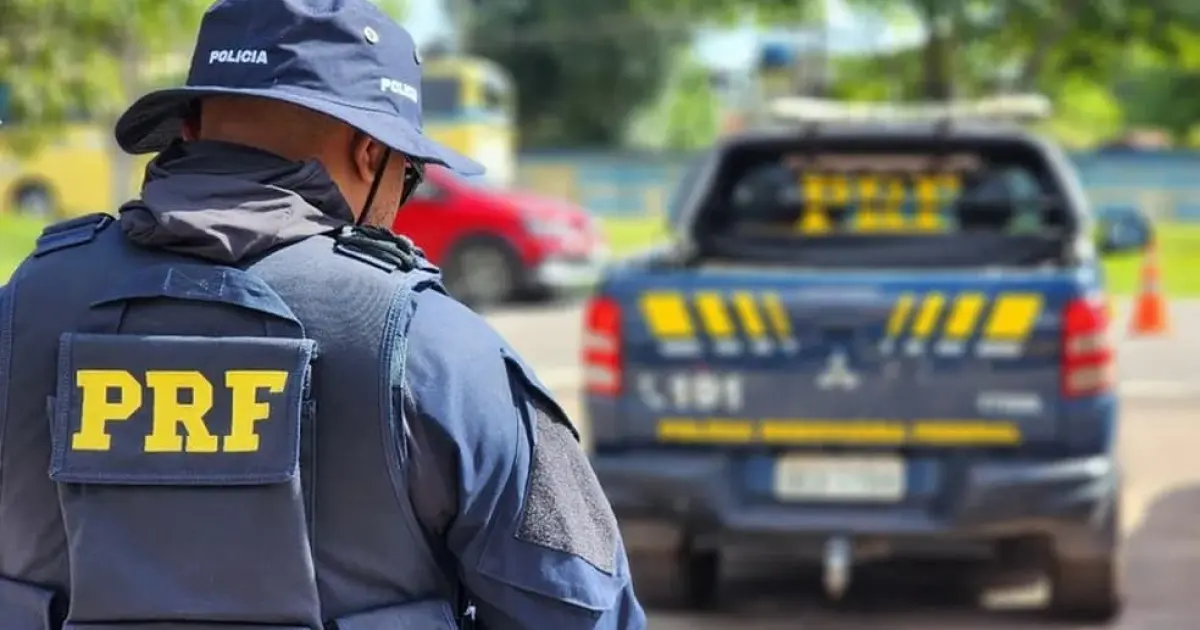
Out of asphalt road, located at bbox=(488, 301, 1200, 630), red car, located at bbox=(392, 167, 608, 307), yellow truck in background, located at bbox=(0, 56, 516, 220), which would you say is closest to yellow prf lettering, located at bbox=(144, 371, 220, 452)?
asphalt road, located at bbox=(488, 301, 1200, 630)

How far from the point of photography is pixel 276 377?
1.90 meters

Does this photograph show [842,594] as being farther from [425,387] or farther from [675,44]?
[675,44]

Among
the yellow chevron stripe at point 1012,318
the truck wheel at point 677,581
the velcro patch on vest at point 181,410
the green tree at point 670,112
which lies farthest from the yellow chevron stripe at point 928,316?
the green tree at point 670,112

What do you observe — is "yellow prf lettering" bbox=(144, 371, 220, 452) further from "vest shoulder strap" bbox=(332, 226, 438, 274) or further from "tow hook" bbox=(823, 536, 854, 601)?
"tow hook" bbox=(823, 536, 854, 601)

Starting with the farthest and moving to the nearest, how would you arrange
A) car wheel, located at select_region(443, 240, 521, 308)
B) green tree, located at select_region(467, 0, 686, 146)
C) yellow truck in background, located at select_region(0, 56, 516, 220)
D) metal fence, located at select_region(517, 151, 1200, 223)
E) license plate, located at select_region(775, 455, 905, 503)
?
green tree, located at select_region(467, 0, 686, 146) < metal fence, located at select_region(517, 151, 1200, 223) < yellow truck in background, located at select_region(0, 56, 516, 220) < car wheel, located at select_region(443, 240, 521, 308) < license plate, located at select_region(775, 455, 905, 503)

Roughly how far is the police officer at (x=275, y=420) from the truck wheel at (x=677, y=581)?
3.86 metres

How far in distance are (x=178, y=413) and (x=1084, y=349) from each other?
396cm

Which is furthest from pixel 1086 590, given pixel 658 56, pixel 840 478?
pixel 658 56

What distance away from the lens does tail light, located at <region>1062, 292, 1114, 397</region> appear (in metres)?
5.35

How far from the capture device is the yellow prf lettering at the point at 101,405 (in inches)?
75.7

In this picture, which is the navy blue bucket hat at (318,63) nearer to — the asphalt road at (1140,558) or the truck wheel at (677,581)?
the truck wheel at (677,581)

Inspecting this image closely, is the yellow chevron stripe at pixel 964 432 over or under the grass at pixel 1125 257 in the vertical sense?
over

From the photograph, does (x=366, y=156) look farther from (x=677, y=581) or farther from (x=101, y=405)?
(x=677, y=581)

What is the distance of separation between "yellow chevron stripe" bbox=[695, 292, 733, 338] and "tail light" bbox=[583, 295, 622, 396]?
11.0 inches
